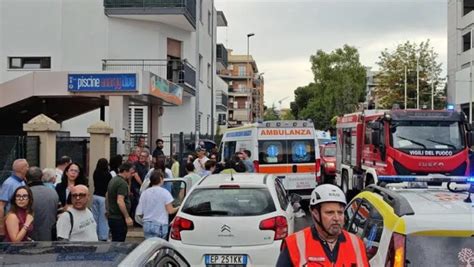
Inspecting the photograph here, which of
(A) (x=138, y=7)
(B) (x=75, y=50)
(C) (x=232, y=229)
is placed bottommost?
(C) (x=232, y=229)

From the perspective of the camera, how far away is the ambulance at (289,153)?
17.1 metres

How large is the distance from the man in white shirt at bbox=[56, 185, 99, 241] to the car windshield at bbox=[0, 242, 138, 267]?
301 centimetres

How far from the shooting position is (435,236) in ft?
13.6

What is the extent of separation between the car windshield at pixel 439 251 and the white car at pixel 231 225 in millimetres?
3951

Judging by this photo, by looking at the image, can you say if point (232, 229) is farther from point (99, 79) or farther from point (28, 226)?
point (99, 79)

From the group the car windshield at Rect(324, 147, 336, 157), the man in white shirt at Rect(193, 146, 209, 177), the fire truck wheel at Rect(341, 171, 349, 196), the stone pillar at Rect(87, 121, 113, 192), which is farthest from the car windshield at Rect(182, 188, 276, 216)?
the car windshield at Rect(324, 147, 336, 157)

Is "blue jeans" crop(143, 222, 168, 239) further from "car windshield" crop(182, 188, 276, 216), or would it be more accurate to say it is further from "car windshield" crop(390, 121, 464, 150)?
"car windshield" crop(390, 121, 464, 150)

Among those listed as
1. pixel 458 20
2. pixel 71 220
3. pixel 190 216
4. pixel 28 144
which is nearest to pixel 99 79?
pixel 28 144

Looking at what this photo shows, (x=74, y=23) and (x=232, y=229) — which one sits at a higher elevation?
(x=74, y=23)

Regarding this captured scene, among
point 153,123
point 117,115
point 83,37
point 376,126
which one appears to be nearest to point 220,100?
point 83,37

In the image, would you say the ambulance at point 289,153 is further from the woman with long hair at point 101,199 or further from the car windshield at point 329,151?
the car windshield at point 329,151

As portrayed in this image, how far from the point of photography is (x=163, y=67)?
28391mm

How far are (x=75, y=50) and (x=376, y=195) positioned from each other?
80.2 ft

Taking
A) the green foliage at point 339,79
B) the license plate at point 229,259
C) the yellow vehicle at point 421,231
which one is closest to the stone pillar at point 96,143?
the license plate at point 229,259
